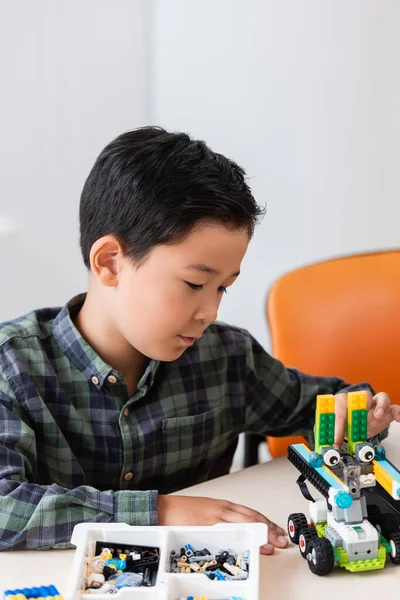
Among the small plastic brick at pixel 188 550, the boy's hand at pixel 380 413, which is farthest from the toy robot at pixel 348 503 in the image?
the boy's hand at pixel 380 413

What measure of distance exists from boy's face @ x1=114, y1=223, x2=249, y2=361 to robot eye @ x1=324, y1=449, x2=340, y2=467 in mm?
256

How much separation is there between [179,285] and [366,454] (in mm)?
308

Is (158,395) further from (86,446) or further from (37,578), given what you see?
(37,578)

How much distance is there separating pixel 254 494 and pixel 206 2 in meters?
1.59

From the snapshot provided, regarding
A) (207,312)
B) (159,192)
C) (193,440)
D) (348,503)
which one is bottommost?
(193,440)

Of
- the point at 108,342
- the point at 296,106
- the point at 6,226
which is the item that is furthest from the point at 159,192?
the point at 296,106

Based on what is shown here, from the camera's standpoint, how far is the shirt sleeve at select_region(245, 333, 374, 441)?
1.29 metres

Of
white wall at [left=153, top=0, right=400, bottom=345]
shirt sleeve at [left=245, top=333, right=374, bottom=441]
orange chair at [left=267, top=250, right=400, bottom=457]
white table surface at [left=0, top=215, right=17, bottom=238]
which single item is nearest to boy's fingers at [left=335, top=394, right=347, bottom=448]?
shirt sleeve at [left=245, top=333, right=374, bottom=441]

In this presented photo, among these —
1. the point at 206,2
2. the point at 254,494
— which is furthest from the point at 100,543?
the point at 206,2

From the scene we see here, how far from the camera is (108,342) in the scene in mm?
1154

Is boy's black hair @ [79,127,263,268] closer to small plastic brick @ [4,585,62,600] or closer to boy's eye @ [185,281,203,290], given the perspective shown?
boy's eye @ [185,281,203,290]

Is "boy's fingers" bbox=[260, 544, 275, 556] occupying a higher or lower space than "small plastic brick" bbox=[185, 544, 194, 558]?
lower

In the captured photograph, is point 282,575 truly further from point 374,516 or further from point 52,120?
point 52,120

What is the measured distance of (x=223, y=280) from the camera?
1023 millimetres
